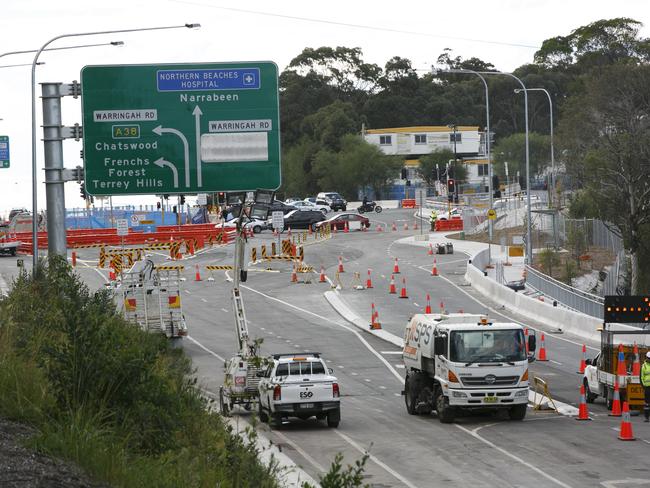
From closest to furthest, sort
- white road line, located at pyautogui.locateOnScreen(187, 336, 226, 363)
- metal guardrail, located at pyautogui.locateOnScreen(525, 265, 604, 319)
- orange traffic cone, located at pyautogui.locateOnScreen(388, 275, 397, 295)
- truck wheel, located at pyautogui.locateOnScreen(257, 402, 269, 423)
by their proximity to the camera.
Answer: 1. truck wheel, located at pyautogui.locateOnScreen(257, 402, 269, 423)
2. white road line, located at pyautogui.locateOnScreen(187, 336, 226, 363)
3. metal guardrail, located at pyautogui.locateOnScreen(525, 265, 604, 319)
4. orange traffic cone, located at pyautogui.locateOnScreen(388, 275, 397, 295)

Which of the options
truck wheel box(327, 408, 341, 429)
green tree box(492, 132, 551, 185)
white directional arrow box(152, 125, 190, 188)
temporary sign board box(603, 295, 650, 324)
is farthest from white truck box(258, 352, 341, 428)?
green tree box(492, 132, 551, 185)

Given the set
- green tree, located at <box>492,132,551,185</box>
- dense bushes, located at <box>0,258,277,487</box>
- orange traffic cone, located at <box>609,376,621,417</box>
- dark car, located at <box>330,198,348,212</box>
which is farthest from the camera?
green tree, located at <box>492,132,551,185</box>

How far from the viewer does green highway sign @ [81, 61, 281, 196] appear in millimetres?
21750

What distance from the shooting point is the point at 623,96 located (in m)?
69.0

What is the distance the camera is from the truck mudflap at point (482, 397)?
Result: 25.7 m

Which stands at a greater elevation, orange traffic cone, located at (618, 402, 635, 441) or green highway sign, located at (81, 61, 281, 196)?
green highway sign, located at (81, 61, 281, 196)

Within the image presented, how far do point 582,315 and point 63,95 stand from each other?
26.8 metres

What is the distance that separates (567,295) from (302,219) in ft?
148

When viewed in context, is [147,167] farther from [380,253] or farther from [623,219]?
[380,253]

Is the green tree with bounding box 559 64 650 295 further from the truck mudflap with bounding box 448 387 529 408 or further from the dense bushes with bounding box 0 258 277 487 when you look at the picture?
the dense bushes with bounding box 0 258 277 487

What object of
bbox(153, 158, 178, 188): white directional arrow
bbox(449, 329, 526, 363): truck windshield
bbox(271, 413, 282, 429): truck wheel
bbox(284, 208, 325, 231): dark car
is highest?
bbox(153, 158, 178, 188): white directional arrow

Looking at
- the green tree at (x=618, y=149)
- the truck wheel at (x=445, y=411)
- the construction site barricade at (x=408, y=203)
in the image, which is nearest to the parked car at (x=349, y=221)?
the green tree at (x=618, y=149)

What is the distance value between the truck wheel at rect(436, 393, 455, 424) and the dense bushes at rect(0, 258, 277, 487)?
412 inches

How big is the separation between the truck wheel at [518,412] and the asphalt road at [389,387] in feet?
0.60
